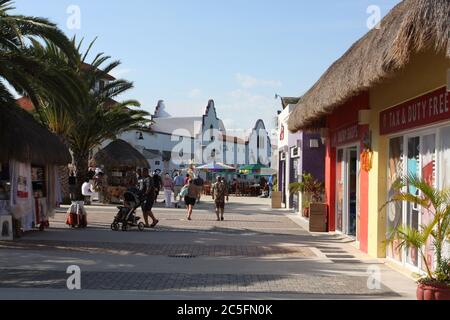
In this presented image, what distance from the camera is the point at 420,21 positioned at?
22.2ft

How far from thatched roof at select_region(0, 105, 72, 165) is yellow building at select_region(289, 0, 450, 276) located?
6509 mm

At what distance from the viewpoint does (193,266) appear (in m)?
10.2

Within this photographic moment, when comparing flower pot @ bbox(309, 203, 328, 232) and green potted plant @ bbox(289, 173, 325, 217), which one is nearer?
flower pot @ bbox(309, 203, 328, 232)

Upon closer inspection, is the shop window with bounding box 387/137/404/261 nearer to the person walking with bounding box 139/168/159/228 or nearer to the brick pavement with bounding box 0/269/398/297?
the brick pavement with bounding box 0/269/398/297

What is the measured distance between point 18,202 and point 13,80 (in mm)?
3103

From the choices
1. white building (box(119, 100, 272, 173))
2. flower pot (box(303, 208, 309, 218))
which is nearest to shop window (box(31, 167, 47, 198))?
flower pot (box(303, 208, 309, 218))

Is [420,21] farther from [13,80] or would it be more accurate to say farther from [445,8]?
[13,80]

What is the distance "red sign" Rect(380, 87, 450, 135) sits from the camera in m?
8.24

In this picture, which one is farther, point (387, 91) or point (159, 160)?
point (159, 160)

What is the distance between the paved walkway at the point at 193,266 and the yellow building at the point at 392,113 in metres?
0.87

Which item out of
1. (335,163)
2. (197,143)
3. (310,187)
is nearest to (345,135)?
(335,163)

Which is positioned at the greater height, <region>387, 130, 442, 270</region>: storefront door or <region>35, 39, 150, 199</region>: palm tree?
<region>35, 39, 150, 199</region>: palm tree

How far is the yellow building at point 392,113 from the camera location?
716 centimetres
